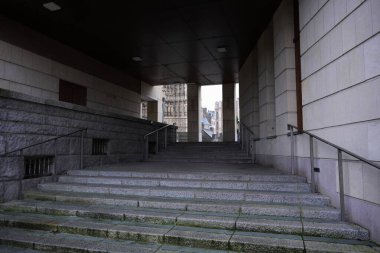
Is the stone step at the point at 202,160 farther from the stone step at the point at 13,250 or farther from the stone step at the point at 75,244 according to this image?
the stone step at the point at 13,250

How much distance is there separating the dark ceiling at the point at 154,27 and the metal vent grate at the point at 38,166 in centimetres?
370

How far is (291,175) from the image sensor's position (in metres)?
6.46

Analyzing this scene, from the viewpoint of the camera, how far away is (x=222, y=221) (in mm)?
4609

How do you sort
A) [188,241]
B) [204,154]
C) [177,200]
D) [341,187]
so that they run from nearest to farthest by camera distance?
[188,241] < [341,187] < [177,200] < [204,154]

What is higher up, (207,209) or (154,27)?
(154,27)

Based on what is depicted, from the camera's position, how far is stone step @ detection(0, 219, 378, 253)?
12.7ft

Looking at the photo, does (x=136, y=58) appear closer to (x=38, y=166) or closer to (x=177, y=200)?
(x=38, y=166)

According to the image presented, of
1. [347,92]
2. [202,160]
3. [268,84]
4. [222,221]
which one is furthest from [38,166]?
[347,92]

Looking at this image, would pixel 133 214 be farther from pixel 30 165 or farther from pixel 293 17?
pixel 293 17

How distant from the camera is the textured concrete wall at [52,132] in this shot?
630 centimetres

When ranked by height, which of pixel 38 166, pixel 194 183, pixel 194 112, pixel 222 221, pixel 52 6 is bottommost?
pixel 222 221

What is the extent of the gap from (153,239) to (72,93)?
779cm

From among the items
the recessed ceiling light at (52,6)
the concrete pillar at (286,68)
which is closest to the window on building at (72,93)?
the recessed ceiling light at (52,6)

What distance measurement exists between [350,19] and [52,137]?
6691 millimetres
